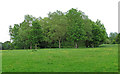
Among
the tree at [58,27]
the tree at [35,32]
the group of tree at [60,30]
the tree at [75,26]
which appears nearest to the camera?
the tree at [75,26]

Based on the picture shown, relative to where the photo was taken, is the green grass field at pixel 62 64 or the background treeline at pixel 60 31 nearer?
the green grass field at pixel 62 64

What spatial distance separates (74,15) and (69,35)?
36.9 feet

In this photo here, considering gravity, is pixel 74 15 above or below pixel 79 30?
above

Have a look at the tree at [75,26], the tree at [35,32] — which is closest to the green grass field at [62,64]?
the tree at [75,26]

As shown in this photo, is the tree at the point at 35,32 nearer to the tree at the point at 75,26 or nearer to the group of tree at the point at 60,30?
the group of tree at the point at 60,30

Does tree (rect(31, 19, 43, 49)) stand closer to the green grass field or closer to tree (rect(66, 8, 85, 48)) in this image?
tree (rect(66, 8, 85, 48))

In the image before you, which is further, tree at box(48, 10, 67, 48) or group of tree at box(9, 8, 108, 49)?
tree at box(48, 10, 67, 48)

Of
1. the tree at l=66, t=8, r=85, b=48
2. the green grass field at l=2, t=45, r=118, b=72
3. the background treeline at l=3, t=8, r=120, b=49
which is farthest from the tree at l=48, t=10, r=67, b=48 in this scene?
the green grass field at l=2, t=45, r=118, b=72

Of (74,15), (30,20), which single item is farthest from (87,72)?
(30,20)

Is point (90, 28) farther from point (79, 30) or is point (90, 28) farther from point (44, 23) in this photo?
point (44, 23)

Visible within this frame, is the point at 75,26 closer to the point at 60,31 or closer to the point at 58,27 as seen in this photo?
the point at 60,31

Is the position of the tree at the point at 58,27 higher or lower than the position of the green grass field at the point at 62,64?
higher

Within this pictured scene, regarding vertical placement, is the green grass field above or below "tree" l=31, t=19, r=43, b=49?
below

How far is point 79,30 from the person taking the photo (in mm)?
74562
